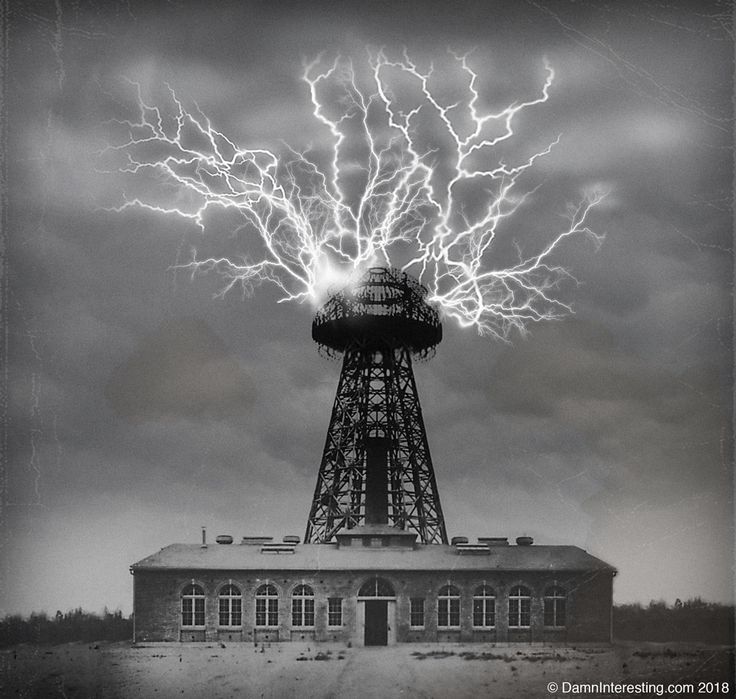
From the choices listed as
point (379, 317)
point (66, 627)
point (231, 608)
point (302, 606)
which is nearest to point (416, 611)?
point (302, 606)

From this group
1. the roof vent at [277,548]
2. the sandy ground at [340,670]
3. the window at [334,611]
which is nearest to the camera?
the sandy ground at [340,670]

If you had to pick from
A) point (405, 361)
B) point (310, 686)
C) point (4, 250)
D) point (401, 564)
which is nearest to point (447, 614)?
point (401, 564)

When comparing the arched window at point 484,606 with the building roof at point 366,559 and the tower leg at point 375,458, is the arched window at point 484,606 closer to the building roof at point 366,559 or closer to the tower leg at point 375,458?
the building roof at point 366,559

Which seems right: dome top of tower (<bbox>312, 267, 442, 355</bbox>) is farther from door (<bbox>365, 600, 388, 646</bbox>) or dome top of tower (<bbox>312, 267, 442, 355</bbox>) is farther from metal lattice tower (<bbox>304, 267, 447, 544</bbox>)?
door (<bbox>365, 600, 388, 646</bbox>)

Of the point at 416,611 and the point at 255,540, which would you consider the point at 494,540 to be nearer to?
the point at 416,611

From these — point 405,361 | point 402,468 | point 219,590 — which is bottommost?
point 219,590

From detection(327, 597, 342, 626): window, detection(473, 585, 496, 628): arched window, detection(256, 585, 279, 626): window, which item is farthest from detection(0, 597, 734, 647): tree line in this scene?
detection(327, 597, 342, 626): window

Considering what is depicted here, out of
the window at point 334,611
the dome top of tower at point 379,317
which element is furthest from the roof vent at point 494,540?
the dome top of tower at point 379,317

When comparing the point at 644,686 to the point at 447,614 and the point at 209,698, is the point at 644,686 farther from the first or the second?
the point at 209,698
